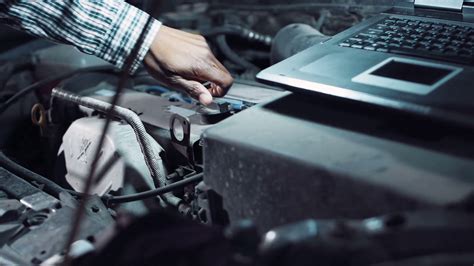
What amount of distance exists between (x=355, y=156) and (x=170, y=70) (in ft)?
1.24

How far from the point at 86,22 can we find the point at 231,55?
536 mm

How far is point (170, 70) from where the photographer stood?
0.79 m

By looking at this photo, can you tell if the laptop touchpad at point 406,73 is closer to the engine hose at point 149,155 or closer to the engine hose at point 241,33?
the engine hose at point 149,155

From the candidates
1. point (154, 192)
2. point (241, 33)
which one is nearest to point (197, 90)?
point (154, 192)

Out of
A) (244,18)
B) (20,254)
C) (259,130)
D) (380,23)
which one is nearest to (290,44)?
(380,23)

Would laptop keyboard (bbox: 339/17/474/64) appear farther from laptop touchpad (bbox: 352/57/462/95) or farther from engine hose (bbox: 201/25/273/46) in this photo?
engine hose (bbox: 201/25/273/46)

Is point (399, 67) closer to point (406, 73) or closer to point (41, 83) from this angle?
point (406, 73)

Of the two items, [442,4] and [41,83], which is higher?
[442,4]

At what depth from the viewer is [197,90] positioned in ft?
2.55

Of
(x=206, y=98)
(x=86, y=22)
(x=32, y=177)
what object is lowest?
Result: (x=32, y=177)

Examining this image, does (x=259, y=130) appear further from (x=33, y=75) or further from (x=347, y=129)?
(x=33, y=75)

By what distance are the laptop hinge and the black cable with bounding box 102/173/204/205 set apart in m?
0.49

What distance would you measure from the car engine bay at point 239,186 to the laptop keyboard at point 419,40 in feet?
0.50

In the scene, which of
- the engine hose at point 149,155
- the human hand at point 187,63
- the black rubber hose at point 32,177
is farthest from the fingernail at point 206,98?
the black rubber hose at point 32,177
